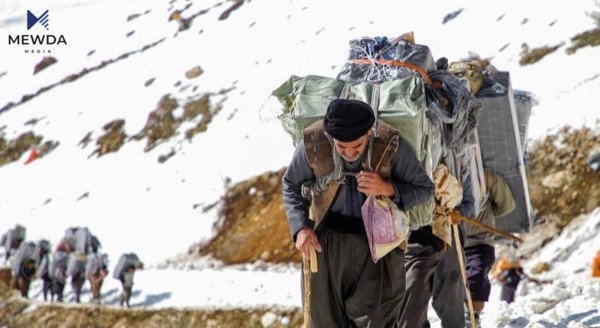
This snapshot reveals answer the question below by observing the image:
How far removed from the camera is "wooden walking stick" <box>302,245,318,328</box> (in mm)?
4672

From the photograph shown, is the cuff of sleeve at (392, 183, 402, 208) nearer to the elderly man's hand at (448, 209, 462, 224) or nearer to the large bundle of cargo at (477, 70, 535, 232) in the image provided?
the elderly man's hand at (448, 209, 462, 224)

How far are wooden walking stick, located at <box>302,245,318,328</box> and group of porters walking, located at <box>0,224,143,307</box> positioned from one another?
1119 cm

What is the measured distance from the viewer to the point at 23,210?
25609 mm

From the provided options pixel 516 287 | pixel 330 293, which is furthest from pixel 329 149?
pixel 516 287

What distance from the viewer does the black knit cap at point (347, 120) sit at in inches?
168

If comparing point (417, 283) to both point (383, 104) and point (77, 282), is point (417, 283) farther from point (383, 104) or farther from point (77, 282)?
point (77, 282)

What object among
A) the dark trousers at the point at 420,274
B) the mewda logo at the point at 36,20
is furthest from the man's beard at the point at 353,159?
the mewda logo at the point at 36,20

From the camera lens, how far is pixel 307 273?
4738mm

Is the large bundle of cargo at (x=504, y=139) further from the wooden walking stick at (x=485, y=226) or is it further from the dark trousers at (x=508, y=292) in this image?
the dark trousers at (x=508, y=292)

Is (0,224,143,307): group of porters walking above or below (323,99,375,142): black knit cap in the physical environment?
below

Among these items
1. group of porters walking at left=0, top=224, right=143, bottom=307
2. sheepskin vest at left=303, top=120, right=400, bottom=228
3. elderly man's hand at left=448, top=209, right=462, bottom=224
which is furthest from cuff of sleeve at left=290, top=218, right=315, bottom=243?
group of porters walking at left=0, top=224, right=143, bottom=307

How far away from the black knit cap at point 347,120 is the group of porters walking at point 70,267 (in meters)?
11.8

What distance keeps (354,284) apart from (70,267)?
13.0 m

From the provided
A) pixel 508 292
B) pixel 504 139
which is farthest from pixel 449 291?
pixel 508 292
